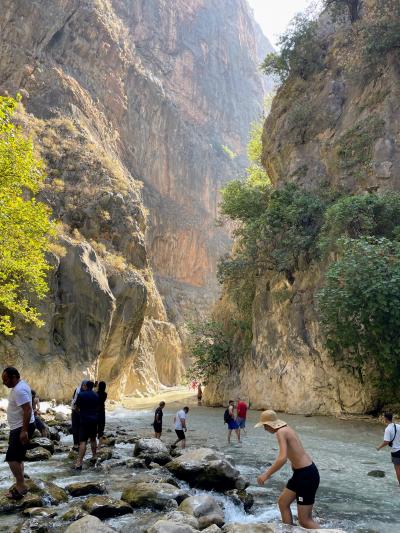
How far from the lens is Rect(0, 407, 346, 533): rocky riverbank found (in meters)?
6.67

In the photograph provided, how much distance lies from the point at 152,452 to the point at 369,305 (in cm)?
878

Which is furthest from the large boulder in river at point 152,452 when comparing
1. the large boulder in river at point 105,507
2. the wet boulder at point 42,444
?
the large boulder in river at point 105,507

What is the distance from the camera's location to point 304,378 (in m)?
23.8

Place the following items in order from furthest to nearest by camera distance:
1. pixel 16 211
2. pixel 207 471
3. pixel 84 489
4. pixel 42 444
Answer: pixel 16 211
pixel 42 444
pixel 207 471
pixel 84 489

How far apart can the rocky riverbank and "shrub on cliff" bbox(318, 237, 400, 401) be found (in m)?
8.57

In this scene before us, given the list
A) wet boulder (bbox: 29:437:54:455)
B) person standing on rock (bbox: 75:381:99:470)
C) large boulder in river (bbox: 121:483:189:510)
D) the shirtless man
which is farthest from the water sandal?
wet boulder (bbox: 29:437:54:455)

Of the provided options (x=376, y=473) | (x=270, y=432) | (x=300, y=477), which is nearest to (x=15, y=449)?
(x=270, y=432)

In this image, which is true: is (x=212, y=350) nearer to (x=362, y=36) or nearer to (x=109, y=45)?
(x=362, y=36)

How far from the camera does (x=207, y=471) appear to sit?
955 cm

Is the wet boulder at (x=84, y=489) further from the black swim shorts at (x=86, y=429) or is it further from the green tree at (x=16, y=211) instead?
the green tree at (x=16, y=211)

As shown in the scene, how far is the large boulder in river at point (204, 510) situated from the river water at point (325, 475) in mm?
380

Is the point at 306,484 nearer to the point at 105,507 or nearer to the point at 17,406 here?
the point at 105,507

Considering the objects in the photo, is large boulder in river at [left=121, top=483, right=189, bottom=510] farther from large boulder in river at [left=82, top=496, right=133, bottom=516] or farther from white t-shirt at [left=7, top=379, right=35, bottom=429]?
white t-shirt at [left=7, top=379, right=35, bottom=429]

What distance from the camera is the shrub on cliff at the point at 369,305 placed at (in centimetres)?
1641
